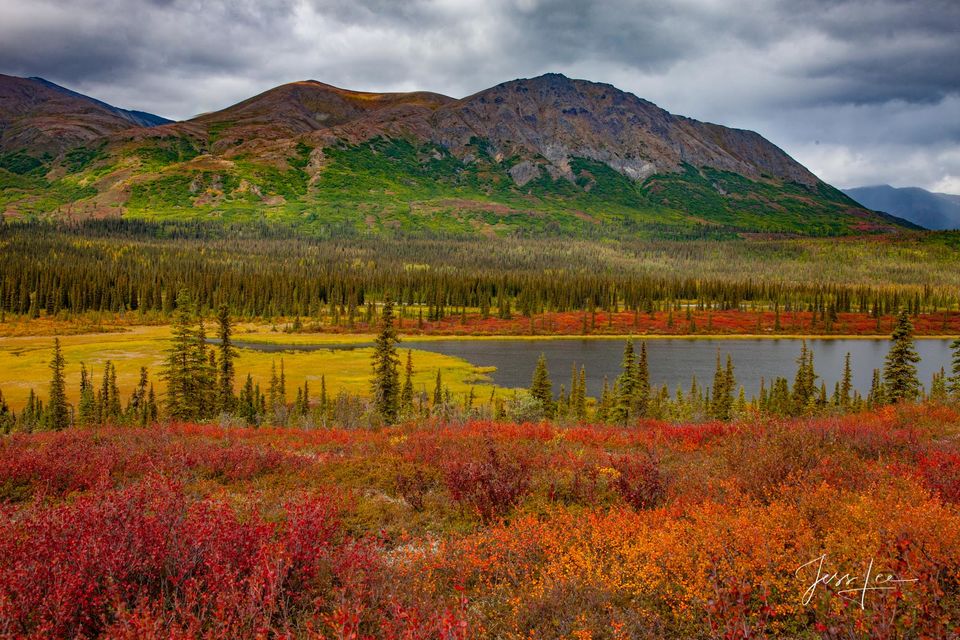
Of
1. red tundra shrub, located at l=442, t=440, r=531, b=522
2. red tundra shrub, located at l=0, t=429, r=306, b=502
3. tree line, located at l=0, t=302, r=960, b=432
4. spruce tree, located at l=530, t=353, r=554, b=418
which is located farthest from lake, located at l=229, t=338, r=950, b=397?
red tundra shrub, located at l=442, t=440, r=531, b=522

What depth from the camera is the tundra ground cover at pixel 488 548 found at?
5.12 m

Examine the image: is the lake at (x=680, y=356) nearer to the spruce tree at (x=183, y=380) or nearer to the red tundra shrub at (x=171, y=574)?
the spruce tree at (x=183, y=380)

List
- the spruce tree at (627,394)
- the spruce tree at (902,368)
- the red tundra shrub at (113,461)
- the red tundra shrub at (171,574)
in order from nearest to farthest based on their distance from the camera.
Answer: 1. the red tundra shrub at (171,574)
2. the red tundra shrub at (113,461)
3. the spruce tree at (902,368)
4. the spruce tree at (627,394)

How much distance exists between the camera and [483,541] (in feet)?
25.5

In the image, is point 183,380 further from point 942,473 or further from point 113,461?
point 942,473

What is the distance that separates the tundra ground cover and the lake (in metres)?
69.6

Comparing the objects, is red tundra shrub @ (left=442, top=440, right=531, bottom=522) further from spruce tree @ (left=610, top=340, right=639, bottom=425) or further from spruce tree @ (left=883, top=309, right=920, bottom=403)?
spruce tree @ (left=883, top=309, right=920, bottom=403)

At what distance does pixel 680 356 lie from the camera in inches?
4405

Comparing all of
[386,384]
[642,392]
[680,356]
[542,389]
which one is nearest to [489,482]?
[386,384]
